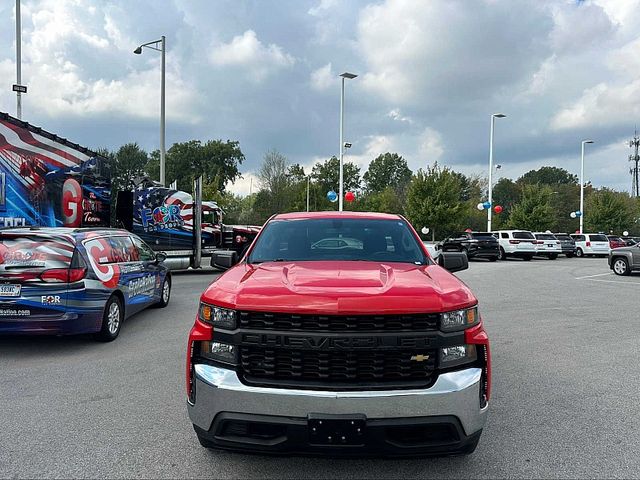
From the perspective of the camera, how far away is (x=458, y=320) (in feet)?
10.1

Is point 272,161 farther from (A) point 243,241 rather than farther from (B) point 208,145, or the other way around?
(B) point 208,145

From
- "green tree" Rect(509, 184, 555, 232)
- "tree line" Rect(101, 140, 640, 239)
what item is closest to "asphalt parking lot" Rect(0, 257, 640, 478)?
"tree line" Rect(101, 140, 640, 239)

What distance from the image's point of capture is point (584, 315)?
927 cm

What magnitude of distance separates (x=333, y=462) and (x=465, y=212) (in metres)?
40.8

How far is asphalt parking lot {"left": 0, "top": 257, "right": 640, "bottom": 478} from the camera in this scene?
329 centimetres

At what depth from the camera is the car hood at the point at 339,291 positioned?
2.95 m

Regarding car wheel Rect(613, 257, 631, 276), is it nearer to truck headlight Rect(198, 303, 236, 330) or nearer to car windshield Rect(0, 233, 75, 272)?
car windshield Rect(0, 233, 75, 272)

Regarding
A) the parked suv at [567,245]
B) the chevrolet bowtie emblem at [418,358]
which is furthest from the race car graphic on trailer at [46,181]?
the parked suv at [567,245]

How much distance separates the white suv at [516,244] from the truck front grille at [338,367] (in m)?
26.6

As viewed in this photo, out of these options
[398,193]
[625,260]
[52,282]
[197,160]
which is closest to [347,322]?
[52,282]

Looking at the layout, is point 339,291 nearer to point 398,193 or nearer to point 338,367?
point 338,367

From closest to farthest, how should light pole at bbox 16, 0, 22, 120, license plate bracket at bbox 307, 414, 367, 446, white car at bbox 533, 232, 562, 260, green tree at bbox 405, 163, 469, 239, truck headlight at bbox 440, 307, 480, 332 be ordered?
1. license plate bracket at bbox 307, 414, 367, 446
2. truck headlight at bbox 440, 307, 480, 332
3. light pole at bbox 16, 0, 22, 120
4. white car at bbox 533, 232, 562, 260
5. green tree at bbox 405, 163, 469, 239

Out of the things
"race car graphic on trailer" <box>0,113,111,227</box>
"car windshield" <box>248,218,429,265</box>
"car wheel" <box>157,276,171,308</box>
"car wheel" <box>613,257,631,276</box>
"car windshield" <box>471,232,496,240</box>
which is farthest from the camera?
"car windshield" <box>471,232,496,240</box>

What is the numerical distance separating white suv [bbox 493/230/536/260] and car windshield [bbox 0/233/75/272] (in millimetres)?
25207
